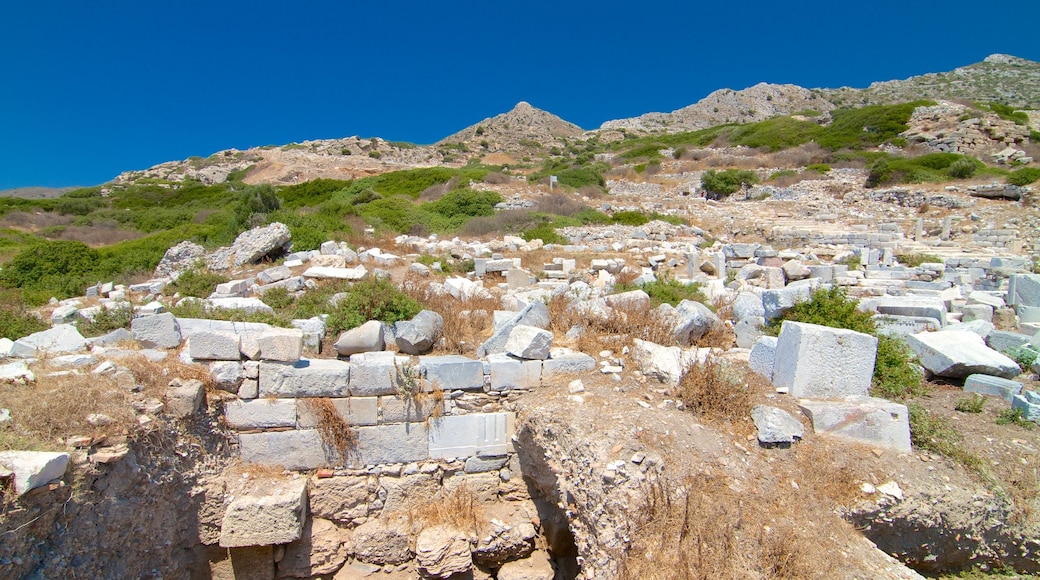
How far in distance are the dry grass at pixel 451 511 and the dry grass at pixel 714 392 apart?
2330mm

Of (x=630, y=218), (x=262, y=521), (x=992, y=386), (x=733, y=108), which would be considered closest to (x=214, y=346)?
(x=262, y=521)

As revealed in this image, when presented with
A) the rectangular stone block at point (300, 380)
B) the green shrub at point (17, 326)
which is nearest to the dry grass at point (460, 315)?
the rectangular stone block at point (300, 380)

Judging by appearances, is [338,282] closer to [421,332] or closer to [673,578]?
[421,332]

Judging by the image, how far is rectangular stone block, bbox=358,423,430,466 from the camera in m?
4.76

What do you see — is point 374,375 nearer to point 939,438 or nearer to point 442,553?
point 442,553

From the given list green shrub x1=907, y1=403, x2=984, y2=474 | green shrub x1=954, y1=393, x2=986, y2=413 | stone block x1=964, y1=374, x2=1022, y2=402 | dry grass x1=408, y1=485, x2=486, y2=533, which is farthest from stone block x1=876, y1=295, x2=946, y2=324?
dry grass x1=408, y1=485, x2=486, y2=533

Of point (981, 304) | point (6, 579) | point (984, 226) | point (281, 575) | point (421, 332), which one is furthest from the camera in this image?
point (984, 226)

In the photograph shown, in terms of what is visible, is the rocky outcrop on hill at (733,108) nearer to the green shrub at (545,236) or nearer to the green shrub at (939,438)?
the green shrub at (545,236)

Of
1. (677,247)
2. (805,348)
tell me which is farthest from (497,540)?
(677,247)

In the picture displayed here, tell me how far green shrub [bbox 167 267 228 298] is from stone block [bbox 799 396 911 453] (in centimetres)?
914

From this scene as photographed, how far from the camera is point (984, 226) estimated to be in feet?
51.0

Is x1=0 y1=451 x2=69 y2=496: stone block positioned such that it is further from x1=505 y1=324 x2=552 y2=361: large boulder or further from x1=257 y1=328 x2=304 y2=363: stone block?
x1=505 y1=324 x2=552 y2=361: large boulder

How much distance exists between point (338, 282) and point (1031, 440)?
28.3ft

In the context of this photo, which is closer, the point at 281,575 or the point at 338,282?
the point at 281,575
